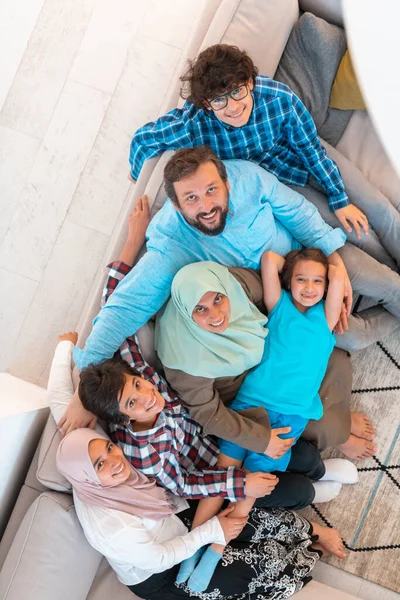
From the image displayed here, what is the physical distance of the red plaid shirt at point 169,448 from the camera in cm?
189

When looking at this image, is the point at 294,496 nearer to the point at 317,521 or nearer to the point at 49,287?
the point at 317,521

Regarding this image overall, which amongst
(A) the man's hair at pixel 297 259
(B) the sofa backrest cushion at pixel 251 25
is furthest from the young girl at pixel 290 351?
(B) the sofa backrest cushion at pixel 251 25

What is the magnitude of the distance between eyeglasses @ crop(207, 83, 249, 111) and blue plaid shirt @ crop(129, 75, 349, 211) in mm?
118

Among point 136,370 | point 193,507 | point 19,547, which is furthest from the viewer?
point 193,507

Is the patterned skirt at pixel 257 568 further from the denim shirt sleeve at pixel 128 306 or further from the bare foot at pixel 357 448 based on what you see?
the denim shirt sleeve at pixel 128 306

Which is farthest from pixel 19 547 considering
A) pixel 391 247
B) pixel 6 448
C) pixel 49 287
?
pixel 391 247

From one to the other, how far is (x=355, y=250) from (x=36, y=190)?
1436mm

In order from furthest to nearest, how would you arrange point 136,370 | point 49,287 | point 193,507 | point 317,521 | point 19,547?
1. point 49,287
2. point 317,521
3. point 193,507
4. point 136,370
5. point 19,547

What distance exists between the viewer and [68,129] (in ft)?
8.46

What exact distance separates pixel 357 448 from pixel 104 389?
1.06 meters

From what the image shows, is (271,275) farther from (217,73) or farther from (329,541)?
(329,541)

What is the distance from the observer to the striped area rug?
219 cm

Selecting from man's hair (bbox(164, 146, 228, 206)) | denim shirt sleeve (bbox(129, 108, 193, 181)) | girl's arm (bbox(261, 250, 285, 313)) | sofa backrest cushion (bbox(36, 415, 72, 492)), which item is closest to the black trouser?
girl's arm (bbox(261, 250, 285, 313))

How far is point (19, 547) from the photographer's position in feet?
5.90
